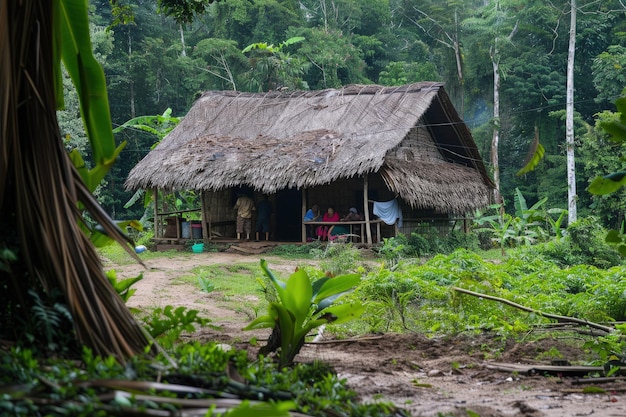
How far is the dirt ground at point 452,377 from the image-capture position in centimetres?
318

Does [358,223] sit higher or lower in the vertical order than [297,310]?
higher

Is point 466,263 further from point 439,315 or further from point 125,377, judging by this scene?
point 125,377

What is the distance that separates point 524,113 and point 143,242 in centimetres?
1678

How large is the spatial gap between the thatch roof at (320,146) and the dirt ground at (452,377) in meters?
8.75

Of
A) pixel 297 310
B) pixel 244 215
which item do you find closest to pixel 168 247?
pixel 244 215

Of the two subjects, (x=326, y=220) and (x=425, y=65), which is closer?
(x=326, y=220)

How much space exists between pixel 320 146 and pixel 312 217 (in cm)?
165

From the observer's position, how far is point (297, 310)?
139 inches

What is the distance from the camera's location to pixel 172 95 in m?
29.0

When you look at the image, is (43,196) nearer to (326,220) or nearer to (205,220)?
(326,220)

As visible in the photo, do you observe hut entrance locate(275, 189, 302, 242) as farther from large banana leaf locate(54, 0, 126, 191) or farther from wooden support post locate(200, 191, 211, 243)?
large banana leaf locate(54, 0, 126, 191)

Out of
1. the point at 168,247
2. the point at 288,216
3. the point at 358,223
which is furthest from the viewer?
the point at 288,216

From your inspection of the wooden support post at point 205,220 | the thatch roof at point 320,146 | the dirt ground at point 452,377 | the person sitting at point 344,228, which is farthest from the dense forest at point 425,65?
the dirt ground at point 452,377

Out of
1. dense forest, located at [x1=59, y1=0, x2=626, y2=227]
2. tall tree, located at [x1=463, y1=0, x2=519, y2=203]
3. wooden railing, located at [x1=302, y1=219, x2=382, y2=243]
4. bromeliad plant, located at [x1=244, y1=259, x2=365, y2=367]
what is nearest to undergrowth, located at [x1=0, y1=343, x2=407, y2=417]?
bromeliad plant, located at [x1=244, y1=259, x2=365, y2=367]
